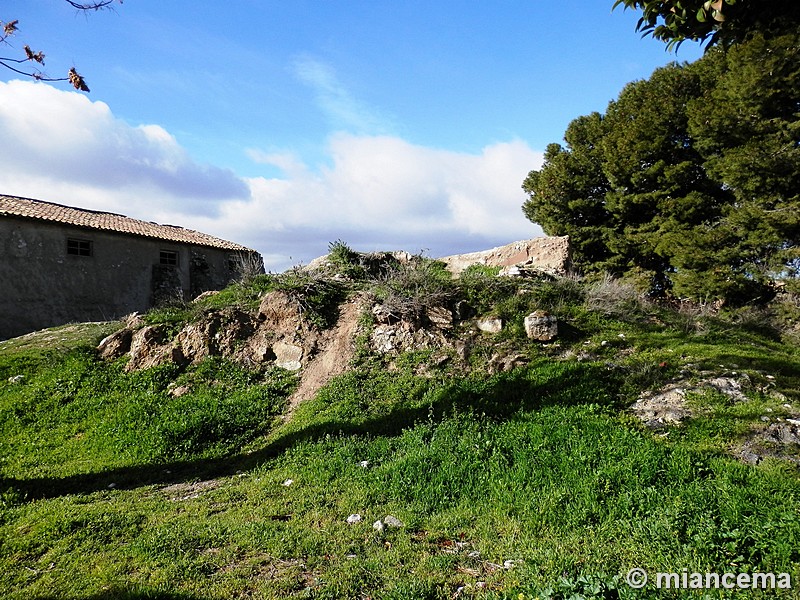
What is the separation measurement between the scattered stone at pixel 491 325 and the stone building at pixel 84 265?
8.69 m

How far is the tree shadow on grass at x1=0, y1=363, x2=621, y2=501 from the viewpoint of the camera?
241 inches

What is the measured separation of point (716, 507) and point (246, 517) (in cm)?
440

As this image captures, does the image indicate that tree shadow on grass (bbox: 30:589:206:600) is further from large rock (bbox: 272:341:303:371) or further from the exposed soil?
large rock (bbox: 272:341:303:371)

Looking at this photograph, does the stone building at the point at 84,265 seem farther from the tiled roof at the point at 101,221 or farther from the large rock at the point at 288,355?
the large rock at the point at 288,355

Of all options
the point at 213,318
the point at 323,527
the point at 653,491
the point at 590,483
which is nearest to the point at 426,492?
the point at 323,527

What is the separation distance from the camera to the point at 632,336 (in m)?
8.87

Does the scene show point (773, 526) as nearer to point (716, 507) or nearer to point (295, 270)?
point (716, 507)

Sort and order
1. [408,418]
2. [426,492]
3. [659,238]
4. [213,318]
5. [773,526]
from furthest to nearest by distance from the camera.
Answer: [659,238] → [213,318] → [408,418] → [426,492] → [773,526]

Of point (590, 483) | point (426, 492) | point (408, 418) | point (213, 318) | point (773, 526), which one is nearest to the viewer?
point (773, 526)

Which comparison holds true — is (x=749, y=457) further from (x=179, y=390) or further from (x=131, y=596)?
(x=179, y=390)

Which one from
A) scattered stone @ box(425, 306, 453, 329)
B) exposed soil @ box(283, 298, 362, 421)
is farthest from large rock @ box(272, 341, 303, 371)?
scattered stone @ box(425, 306, 453, 329)

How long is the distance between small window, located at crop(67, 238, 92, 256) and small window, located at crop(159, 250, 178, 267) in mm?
2761

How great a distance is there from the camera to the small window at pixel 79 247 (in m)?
17.8

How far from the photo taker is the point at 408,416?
22.7ft
